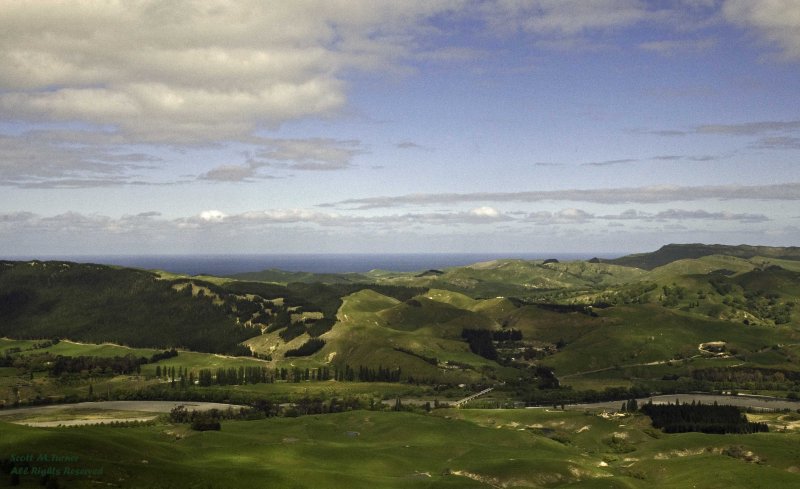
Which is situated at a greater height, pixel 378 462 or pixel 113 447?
pixel 113 447

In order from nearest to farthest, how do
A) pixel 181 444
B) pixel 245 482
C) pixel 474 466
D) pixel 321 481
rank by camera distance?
pixel 245 482 < pixel 321 481 < pixel 474 466 < pixel 181 444

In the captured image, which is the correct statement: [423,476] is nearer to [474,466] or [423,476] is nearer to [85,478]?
[474,466]

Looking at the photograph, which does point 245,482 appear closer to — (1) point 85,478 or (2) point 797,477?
(1) point 85,478

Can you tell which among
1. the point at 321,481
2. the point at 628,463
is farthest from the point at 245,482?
the point at 628,463

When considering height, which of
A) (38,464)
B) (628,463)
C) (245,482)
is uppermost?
(38,464)

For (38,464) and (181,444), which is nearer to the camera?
(38,464)

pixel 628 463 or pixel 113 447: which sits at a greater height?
pixel 113 447

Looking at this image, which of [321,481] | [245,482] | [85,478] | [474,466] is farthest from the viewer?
[474,466]

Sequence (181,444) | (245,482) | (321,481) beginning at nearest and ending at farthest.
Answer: (245,482), (321,481), (181,444)

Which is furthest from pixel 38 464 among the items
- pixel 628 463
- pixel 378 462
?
pixel 628 463
